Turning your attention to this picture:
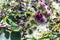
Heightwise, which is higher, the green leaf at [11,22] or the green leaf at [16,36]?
the green leaf at [11,22]

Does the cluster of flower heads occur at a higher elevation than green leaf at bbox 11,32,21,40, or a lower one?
higher

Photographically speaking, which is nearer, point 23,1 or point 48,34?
point 48,34

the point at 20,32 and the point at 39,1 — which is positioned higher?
the point at 39,1

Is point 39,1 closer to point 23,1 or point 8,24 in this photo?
point 23,1

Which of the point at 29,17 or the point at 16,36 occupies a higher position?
the point at 29,17

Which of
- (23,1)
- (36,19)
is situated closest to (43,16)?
(36,19)

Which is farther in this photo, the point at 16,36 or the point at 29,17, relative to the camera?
the point at 29,17

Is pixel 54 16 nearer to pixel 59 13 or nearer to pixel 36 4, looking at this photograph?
pixel 59 13
